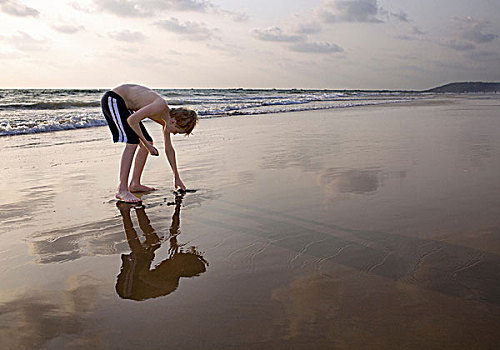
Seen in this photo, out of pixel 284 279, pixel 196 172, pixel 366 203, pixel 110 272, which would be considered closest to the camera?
pixel 284 279

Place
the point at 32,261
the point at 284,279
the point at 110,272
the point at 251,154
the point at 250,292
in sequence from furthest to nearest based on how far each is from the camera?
the point at 251,154, the point at 32,261, the point at 110,272, the point at 284,279, the point at 250,292

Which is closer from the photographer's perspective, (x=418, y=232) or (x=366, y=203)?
(x=418, y=232)

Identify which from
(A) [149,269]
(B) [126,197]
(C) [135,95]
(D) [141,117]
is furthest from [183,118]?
(A) [149,269]

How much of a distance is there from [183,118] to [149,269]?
2.12m

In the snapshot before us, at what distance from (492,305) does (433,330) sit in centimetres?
37

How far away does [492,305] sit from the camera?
1831 mm

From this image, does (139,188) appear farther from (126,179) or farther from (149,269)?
(149,269)

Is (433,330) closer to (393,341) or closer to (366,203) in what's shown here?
(393,341)

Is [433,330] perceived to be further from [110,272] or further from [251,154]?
[251,154]

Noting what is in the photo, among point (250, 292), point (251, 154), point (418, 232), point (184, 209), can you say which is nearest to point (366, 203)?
point (418, 232)

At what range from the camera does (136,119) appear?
404 centimetres

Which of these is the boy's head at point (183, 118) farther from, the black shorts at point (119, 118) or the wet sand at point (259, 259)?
the wet sand at point (259, 259)

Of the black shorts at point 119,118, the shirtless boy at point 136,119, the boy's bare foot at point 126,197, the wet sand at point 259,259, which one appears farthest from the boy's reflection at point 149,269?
the black shorts at point 119,118

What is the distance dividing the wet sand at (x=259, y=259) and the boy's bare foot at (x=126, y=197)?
81 millimetres
